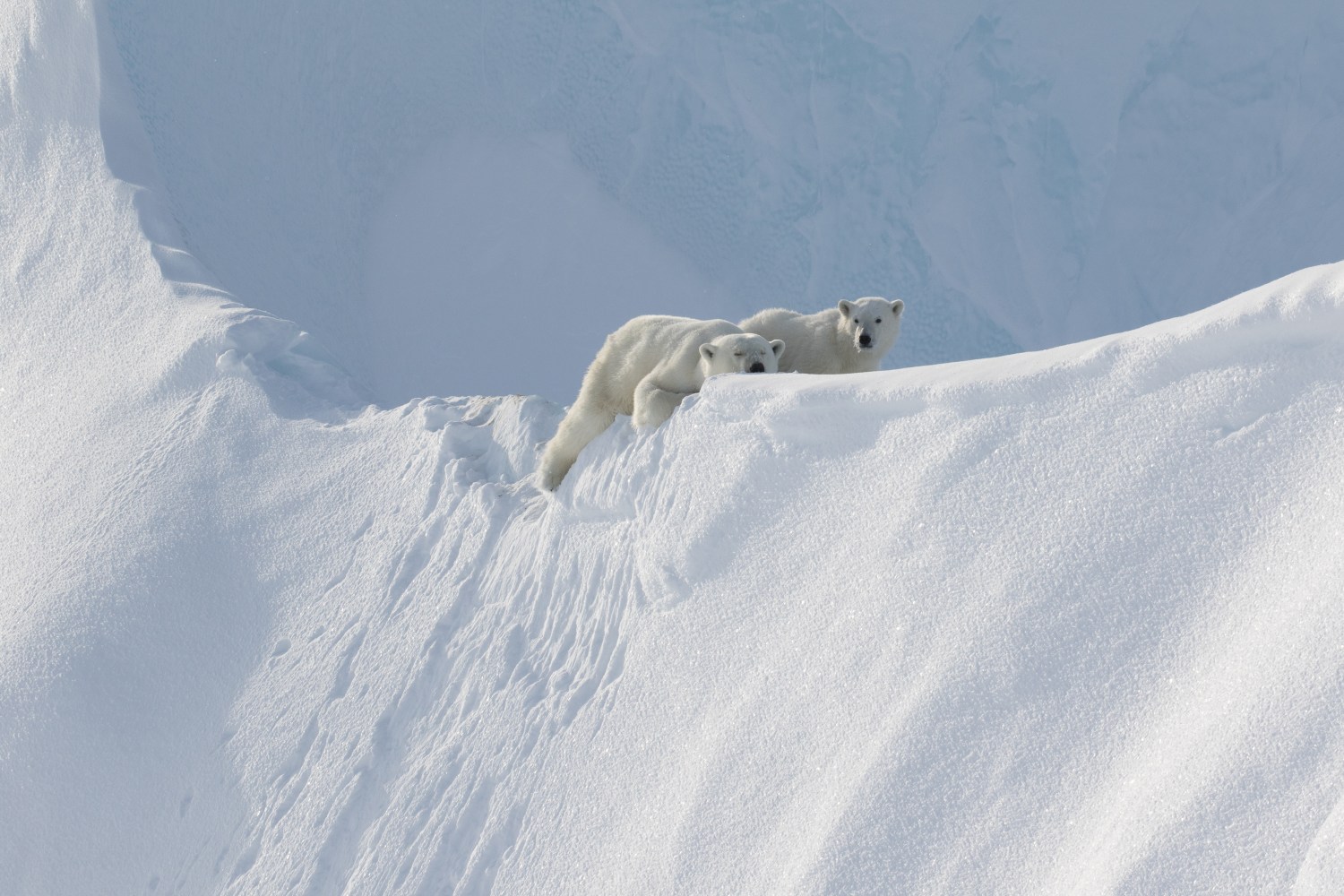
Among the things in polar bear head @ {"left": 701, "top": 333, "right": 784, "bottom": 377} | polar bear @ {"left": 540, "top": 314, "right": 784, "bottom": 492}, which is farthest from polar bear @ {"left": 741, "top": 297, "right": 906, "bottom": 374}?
polar bear head @ {"left": 701, "top": 333, "right": 784, "bottom": 377}

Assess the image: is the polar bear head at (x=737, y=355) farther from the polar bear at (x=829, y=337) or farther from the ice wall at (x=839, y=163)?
the ice wall at (x=839, y=163)

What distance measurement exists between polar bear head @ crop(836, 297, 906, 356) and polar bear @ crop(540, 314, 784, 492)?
69 centimetres

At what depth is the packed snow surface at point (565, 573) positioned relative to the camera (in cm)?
323

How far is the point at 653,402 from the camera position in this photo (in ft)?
16.5

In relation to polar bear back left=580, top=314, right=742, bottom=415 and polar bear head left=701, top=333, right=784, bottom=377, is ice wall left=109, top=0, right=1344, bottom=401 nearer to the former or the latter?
polar bear back left=580, top=314, right=742, bottom=415

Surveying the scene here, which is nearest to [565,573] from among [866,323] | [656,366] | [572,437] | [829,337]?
[572,437]

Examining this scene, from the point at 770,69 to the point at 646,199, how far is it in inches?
73.3

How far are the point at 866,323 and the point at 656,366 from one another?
1.22 metres

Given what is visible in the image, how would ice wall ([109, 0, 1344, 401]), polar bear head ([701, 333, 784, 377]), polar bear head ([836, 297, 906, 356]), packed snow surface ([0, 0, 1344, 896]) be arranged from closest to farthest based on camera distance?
1. packed snow surface ([0, 0, 1344, 896])
2. polar bear head ([701, 333, 784, 377])
3. polar bear head ([836, 297, 906, 356])
4. ice wall ([109, 0, 1344, 401])

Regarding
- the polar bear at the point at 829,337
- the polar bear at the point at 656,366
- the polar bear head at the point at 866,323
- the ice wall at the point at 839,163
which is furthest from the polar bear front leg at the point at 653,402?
the ice wall at the point at 839,163

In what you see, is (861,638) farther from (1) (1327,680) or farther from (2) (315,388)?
(2) (315,388)

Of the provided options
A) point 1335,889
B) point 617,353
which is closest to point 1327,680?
point 1335,889

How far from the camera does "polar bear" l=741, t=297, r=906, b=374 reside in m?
5.83

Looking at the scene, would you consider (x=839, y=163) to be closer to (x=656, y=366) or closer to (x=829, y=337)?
(x=829, y=337)
